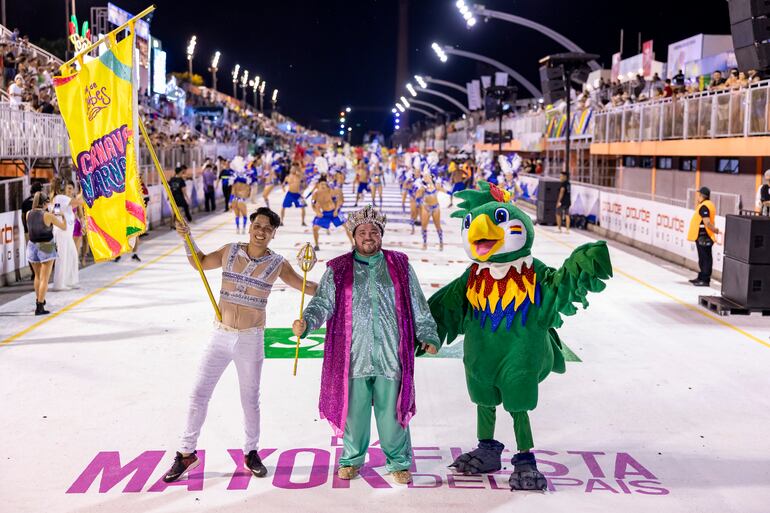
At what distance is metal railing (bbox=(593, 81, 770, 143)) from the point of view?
2116 cm

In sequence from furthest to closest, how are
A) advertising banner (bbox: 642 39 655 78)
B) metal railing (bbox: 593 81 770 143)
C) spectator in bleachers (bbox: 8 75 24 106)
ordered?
advertising banner (bbox: 642 39 655 78) → spectator in bleachers (bbox: 8 75 24 106) → metal railing (bbox: 593 81 770 143)

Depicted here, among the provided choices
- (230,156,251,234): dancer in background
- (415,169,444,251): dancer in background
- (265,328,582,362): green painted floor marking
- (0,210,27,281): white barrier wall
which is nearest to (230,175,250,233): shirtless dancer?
(230,156,251,234): dancer in background

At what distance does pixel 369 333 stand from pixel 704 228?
1187 centimetres

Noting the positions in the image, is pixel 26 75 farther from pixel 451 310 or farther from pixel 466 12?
pixel 451 310

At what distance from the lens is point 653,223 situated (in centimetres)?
2383

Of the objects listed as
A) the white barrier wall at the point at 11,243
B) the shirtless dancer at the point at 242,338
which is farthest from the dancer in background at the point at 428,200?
the shirtless dancer at the point at 242,338

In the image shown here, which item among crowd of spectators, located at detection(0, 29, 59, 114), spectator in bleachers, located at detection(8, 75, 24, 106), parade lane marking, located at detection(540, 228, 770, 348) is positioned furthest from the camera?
crowd of spectators, located at detection(0, 29, 59, 114)

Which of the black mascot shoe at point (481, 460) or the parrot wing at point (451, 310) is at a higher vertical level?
the parrot wing at point (451, 310)

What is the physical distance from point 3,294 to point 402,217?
1934cm

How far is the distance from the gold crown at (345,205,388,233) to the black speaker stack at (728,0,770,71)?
26.8 ft

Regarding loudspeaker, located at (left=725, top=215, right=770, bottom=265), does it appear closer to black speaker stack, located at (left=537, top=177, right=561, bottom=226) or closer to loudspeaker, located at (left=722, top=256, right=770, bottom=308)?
loudspeaker, located at (left=722, top=256, right=770, bottom=308)

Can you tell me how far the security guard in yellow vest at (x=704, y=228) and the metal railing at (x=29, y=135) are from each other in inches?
543

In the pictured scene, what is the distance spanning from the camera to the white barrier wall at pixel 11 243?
1708cm

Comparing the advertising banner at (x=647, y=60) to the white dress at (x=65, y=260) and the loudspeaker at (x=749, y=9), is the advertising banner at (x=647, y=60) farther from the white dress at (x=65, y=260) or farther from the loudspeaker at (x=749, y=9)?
the white dress at (x=65, y=260)
